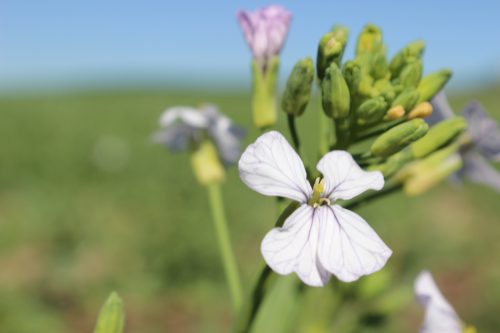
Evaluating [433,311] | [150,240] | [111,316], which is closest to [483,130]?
[433,311]

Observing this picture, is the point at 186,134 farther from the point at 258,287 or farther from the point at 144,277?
the point at 144,277

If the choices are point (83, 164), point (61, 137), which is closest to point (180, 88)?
point (61, 137)

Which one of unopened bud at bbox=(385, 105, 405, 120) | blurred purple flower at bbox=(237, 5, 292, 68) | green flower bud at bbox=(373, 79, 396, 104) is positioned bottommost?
unopened bud at bbox=(385, 105, 405, 120)

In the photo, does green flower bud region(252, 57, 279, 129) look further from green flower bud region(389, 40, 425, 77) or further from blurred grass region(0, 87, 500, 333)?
blurred grass region(0, 87, 500, 333)

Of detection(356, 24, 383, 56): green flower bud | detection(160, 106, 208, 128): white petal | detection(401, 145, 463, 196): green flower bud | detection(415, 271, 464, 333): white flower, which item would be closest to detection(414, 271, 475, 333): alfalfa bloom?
detection(415, 271, 464, 333): white flower

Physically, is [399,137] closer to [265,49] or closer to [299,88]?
[299,88]

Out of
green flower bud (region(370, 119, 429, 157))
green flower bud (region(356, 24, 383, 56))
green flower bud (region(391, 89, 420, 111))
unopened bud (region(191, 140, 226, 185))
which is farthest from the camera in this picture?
unopened bud (region(191, 140, 226, 185))
